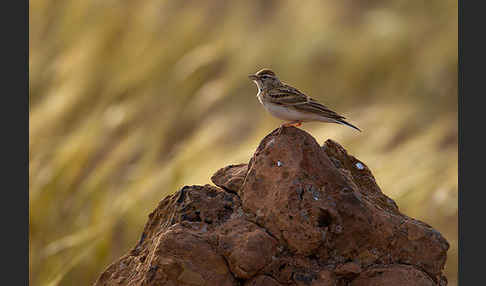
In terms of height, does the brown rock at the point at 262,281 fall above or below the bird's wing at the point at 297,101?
below

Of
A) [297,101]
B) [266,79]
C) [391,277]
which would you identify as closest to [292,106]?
[297,101]

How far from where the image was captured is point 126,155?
9.76m

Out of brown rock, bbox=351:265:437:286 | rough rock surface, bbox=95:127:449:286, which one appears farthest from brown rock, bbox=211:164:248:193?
brown rock, bbox=351:265:437:286

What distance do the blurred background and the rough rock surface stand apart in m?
3.25

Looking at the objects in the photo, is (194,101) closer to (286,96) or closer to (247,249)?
(286,96)

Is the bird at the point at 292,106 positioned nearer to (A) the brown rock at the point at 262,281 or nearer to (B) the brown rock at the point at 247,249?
(B) the brown rock at the point at 247,249

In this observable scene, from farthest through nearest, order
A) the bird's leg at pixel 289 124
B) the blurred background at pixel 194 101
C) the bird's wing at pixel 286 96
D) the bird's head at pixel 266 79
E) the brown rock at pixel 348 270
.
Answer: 1. the blurred background at pixel 194 101
2. the bird's head at pixel 266 79
3. the bird's wing at pixel 286 96
4. the bird's leg at pixel 289 124
5. the brown rock at pixel 348 270

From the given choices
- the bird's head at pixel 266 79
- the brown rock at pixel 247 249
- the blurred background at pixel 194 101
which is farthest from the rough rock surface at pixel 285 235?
the blurred background at pixel 194 101

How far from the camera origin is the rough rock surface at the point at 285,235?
4.86 metres

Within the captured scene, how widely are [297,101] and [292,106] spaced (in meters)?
0.07

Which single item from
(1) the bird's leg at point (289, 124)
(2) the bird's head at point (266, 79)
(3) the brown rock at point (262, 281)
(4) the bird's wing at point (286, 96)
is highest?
(2) the bird's head at point (266, 79)

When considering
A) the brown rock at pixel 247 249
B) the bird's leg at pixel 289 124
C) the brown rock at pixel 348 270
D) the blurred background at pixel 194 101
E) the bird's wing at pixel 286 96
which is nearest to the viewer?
the brown rock at pixel 247 249

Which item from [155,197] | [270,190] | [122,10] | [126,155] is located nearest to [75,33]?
[122,10]

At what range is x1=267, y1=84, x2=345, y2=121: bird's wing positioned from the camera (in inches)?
211
